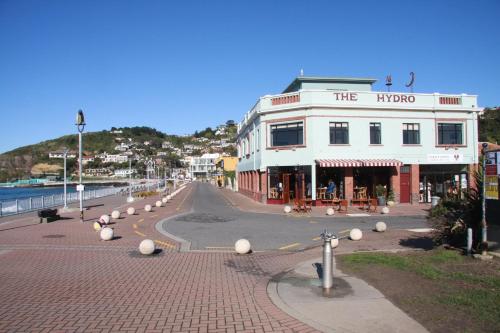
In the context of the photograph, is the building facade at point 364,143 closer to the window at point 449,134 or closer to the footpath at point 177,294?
the window at point 449,134

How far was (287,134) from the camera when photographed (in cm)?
3017

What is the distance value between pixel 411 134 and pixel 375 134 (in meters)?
2.84

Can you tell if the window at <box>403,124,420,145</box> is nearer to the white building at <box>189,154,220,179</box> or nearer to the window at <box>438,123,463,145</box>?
the window at <box>438,123,463,145</box>

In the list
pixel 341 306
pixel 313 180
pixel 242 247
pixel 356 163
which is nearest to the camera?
pixel 341 306

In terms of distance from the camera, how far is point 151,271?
9500mm

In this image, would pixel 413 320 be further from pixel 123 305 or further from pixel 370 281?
pixel 123 305

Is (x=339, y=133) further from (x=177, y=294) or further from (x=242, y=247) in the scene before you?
(x=177, y=294)

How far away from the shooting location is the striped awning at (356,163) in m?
28.2

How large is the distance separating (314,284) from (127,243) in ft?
25.0

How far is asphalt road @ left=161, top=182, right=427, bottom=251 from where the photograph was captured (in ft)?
44.8

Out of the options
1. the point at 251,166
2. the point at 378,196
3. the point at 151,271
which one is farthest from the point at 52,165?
the point at 151,271

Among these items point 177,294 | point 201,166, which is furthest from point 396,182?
point 201,166

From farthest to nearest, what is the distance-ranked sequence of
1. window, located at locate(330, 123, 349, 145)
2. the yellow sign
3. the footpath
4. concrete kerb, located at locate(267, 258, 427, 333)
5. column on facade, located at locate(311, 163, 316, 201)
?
window, located at locate(330, 123, 349, 145) < column on facade, located at locate(311, 163, 316, 201) < the yellow sign < the footpath < concrete kerb, located at locate(267, 258, 427, 333)

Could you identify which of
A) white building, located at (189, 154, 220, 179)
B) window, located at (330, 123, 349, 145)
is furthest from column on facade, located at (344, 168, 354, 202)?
white building, located at (189, 154, 220, 179)
